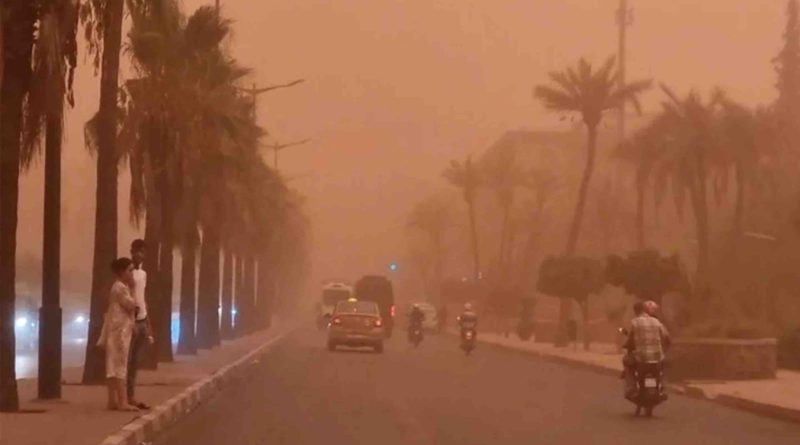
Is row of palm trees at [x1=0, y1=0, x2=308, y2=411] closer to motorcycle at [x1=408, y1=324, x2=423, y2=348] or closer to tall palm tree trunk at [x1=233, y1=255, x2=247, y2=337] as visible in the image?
tall palm tree trunk at [x1=233, y1=255, x2=247, y2=337]

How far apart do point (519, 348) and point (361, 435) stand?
4310 centimetres

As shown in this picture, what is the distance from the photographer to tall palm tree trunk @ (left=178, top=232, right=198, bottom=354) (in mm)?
47594

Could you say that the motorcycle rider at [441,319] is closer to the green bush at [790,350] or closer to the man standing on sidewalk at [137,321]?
the green bush at [790,350]

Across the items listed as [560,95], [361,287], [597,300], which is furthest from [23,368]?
[597,300]

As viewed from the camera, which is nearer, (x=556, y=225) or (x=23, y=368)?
(x=23, y=368)

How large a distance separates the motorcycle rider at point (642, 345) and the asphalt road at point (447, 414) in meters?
0.65

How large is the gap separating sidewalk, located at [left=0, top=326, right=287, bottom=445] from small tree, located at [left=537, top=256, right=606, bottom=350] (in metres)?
26.7

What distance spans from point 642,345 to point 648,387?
0.79 m

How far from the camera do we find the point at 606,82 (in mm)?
66875

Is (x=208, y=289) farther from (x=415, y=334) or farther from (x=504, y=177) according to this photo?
(x=504, y=177)

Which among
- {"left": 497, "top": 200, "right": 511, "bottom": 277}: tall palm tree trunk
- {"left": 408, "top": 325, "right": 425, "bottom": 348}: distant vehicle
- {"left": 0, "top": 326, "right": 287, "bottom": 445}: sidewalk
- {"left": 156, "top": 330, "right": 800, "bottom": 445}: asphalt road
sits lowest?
{"left": 156, "top": 330, "right": 800, "bottom": 445}: asphalt road

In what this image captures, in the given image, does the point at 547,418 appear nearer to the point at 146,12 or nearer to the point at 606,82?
the point at 146,12

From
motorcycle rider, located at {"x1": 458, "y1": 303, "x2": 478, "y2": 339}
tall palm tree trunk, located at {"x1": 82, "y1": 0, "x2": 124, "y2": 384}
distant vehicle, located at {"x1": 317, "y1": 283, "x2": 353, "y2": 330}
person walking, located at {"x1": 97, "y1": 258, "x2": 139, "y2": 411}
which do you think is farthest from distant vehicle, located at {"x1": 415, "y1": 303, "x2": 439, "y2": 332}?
person walking, located at {"x1": 97, "y1": 258, "x2": 139, "y2": 411}

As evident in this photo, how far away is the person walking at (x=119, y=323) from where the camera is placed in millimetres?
21422
